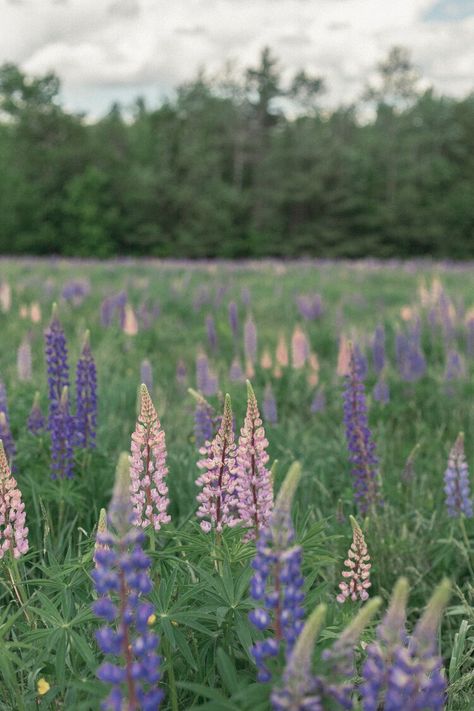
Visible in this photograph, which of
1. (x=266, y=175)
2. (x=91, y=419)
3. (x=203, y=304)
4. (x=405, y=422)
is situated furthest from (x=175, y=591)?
(x=266, y=175)

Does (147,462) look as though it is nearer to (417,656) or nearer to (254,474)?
(254,474)

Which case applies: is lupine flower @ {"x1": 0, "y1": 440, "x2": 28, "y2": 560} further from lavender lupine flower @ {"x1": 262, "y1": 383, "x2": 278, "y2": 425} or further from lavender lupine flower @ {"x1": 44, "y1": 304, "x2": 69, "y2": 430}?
lavender lupine flower @ {"x1": 262, "y1": 383, "x2": 278, "y2": 425}

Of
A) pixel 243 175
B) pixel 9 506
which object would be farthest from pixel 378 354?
pixel 243 175

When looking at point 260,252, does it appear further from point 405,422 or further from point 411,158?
point 405,422

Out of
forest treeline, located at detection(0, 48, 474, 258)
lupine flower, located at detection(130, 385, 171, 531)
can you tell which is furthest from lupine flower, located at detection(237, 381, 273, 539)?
forest treeline, located at detection(0, 48, 474, 258)

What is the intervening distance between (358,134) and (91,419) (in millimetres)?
48854

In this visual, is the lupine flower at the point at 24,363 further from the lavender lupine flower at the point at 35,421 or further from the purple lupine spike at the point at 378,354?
the purple lupine spike at the point at 378,354

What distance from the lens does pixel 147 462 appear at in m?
1.95

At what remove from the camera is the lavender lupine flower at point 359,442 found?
3223mm

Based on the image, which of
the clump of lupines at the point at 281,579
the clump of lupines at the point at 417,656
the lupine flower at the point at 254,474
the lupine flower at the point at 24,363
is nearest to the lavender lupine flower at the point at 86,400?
the lupine flower at the point at 24,363

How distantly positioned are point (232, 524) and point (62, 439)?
134 cm

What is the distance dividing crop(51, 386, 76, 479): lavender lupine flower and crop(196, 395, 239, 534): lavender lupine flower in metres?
1.24

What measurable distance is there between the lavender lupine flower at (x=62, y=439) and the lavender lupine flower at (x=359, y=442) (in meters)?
1.27

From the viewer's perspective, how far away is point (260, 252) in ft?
137
